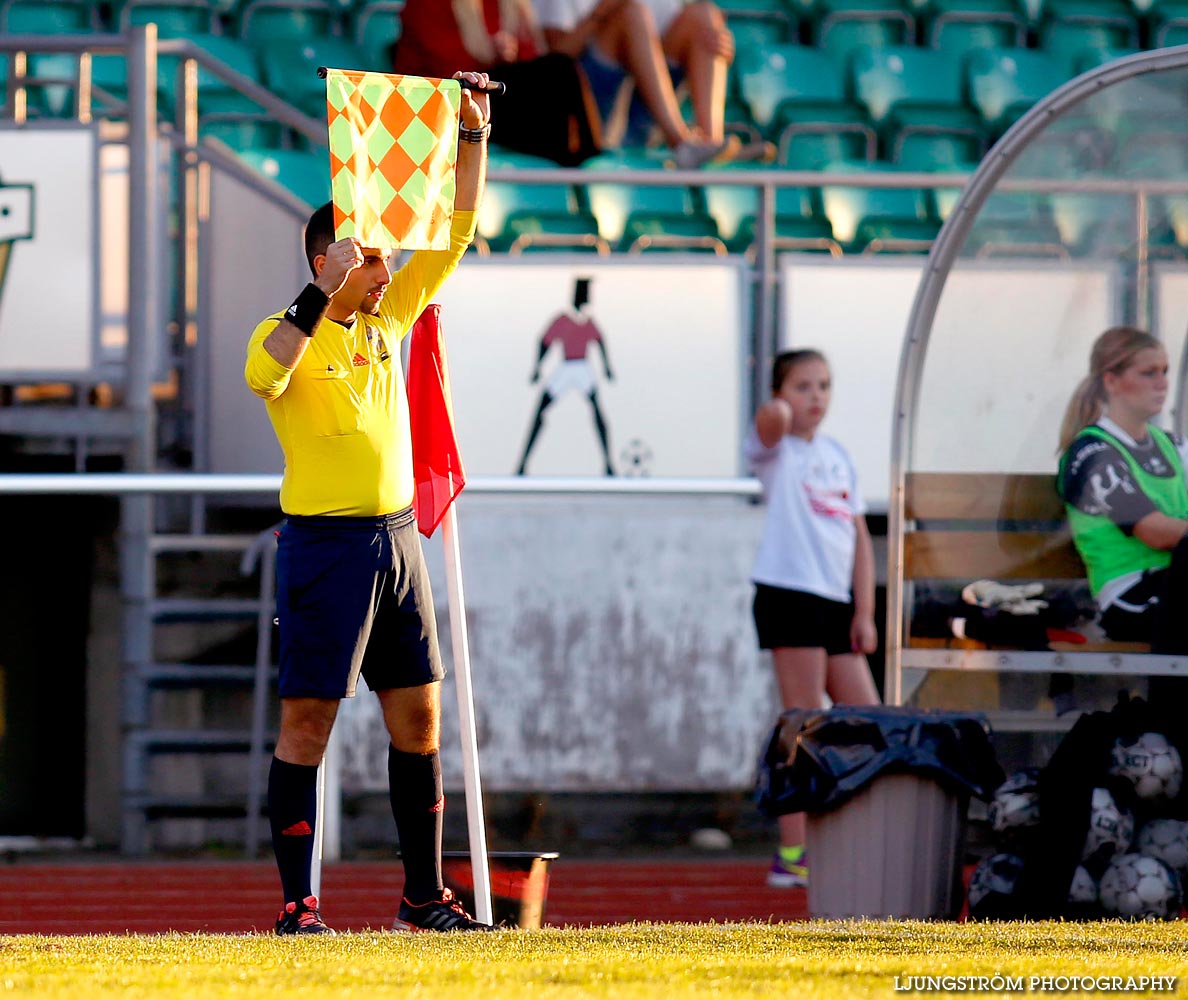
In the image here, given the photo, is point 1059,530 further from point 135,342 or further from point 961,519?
point 135,342

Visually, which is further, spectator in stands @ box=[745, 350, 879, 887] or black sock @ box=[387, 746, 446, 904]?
spectator in stands @ box=[745, 350, 879, 887]

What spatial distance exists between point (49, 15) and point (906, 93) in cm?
463

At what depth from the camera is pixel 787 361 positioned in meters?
6.86

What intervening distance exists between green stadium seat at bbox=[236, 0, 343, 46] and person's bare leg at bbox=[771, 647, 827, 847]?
5.62 meters

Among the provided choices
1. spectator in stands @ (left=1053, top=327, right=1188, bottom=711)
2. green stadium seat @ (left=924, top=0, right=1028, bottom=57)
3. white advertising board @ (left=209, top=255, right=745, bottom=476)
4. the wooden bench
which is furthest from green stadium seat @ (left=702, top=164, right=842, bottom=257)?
spectator in stands @ (left=1053, top=327, right=1188, bottom=711)

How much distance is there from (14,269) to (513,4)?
3.00 metres

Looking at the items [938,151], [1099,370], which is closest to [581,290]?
[1099,370]

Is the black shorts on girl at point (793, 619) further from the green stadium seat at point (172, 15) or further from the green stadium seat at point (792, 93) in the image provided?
the green stadium seat at point (172, 15)

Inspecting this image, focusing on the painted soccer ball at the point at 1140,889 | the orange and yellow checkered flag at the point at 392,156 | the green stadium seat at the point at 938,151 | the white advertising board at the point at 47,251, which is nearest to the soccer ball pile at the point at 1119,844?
the painted soccer ball at the point at 1140,889

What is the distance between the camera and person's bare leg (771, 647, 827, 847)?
6629 mm

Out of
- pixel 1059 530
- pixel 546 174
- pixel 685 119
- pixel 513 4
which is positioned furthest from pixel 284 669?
pixel 685 119

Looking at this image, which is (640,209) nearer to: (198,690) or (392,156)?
(198,690)

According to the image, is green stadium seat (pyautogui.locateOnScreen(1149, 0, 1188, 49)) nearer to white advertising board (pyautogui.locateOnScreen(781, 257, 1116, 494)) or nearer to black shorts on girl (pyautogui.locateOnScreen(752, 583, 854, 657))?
white advertising board (pyautogui.locateOnScreen(781, 257, 1116, 494))

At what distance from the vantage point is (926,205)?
9.89 meters
